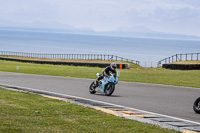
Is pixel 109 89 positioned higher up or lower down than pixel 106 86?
lower down

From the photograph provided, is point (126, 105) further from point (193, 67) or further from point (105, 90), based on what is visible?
point (193, 67)

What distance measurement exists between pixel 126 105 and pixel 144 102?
3.89ft

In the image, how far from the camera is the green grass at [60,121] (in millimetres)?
7973

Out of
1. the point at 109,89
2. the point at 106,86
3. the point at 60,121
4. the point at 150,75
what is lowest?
the point at 60,121

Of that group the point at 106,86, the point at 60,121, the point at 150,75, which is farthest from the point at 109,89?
the point at 150,75

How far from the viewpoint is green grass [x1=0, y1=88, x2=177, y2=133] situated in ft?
26.2

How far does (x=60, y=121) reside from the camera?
8945mm

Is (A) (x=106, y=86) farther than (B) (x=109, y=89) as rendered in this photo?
Yes

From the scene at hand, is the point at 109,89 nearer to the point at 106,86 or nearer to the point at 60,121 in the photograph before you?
the point at 106,86

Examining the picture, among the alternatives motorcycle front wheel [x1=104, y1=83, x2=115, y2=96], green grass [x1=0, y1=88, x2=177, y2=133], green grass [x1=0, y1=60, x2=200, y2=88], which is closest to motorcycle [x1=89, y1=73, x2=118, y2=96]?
motorcycle front wheel [x1=104, y1=83, x2=115, y2=96]

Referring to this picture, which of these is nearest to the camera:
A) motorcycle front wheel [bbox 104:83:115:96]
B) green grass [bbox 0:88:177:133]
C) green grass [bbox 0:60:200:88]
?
green grass [bbox 0:88:177:133]

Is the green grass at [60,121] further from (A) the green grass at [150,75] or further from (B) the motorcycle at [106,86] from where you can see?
(A) the green grass at [150,75]

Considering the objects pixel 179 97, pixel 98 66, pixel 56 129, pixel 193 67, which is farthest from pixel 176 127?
pixel 98 66

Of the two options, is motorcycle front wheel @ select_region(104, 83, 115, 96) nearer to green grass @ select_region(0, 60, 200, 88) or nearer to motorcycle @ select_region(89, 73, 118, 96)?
motorcycle @ select_region(89, 73, 118, 96)
